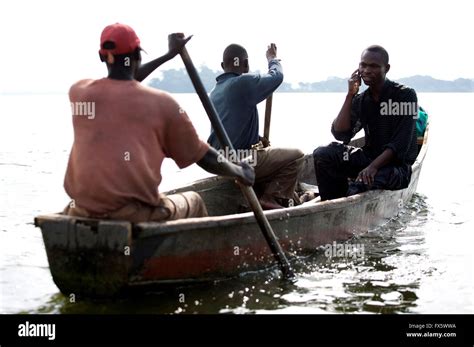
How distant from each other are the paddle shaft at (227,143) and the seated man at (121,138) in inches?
30.5

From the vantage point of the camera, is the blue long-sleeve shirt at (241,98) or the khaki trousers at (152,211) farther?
the blue long-sleeve shirt at (241,98)

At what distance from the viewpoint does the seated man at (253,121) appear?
20.7 ft

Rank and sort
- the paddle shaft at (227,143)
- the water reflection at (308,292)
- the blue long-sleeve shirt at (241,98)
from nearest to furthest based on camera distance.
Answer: the water reflection at (308,292)
the paddle shaft at (227,143)
the blue long-sleeve shirt at (241,98)

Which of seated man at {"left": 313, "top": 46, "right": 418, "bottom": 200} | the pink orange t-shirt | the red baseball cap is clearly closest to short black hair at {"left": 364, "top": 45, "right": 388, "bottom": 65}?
seated man at {"left": 313, "top": 46, "right": 418, "bottom": 200}

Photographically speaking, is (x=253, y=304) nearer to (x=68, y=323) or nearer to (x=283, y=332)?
(x=283, y=332)

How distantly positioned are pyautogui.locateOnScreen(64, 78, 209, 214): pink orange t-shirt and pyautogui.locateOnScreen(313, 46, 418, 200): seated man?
8.90 feet

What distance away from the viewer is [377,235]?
7305mm

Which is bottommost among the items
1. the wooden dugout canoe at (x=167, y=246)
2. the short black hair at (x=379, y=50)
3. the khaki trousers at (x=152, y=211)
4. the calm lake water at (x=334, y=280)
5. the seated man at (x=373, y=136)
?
the calm lake water at (x=334, y=280)

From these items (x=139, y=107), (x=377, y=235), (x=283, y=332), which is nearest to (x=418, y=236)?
(x=377, y=235)

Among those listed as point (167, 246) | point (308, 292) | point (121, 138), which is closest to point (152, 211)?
point (167, 246)

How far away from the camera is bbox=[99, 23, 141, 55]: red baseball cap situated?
438 centimetres

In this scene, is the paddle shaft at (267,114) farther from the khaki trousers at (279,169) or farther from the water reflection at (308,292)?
the water reflection at (308,292)

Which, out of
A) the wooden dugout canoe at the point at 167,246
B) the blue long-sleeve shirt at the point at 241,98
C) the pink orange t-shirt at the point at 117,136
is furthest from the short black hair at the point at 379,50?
the pink orange t-shirt at the point at 117,136

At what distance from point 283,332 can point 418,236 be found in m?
3.56
